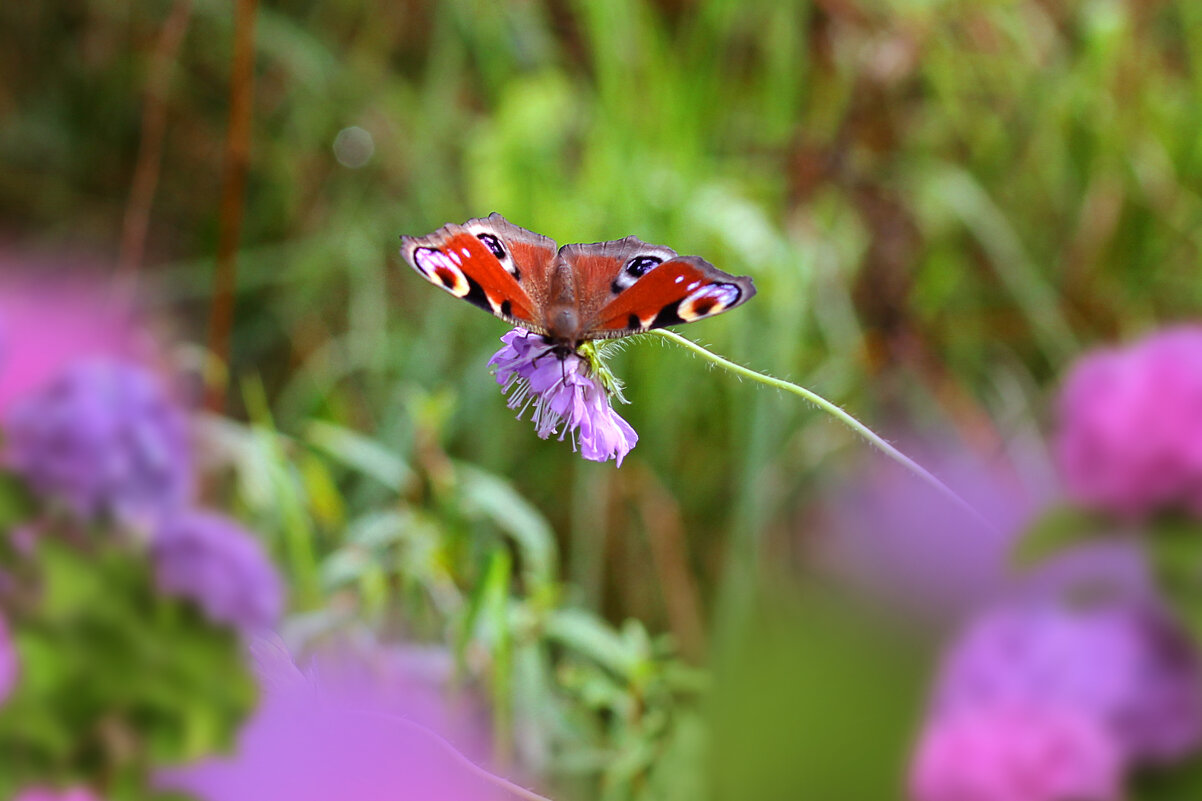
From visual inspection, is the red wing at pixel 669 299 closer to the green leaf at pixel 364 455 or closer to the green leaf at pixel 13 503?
the green leaf at pixel 13 503

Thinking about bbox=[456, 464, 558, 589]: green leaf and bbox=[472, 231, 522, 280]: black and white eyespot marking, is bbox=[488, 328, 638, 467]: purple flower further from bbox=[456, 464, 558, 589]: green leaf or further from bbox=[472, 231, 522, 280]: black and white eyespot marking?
bbox=[456, 464, 558, 589]: green leaf

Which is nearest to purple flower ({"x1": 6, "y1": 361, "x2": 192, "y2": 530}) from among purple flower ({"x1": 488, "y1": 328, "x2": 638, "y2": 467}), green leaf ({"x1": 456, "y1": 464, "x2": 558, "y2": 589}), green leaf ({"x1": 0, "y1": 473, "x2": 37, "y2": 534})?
green leaf ({"x1": 0, "y1": 473, "x2": 37, "y2": 534})

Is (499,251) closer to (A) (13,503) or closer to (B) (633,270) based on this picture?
(B) (633,270)

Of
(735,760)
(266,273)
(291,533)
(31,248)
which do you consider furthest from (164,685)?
(31,248)

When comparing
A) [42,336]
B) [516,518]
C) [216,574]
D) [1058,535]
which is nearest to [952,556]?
[1058,535]

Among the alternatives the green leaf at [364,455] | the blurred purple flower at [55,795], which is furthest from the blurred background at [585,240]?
the blurred purple flower at [55,795]

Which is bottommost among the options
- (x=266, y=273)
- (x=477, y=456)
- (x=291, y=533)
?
(x=291, y=533)

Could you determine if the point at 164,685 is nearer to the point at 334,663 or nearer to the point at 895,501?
the point at 334,663
